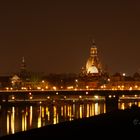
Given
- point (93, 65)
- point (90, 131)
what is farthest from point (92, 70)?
point (90, 131)

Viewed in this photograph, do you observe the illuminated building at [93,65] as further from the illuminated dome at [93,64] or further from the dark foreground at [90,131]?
the dark foreground at [90,131]

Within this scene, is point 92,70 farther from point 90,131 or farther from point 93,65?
point 90,131

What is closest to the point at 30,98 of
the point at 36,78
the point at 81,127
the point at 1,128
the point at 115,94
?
the point at 115,94

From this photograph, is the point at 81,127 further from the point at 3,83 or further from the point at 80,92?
the point at 3,83

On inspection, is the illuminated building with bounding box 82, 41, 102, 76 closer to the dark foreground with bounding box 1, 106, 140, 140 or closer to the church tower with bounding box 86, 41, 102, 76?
the church tower with bounding box 86, 41, 102, 76

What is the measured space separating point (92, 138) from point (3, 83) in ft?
348

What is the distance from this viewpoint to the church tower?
476ft

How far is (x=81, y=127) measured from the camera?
2589 cm

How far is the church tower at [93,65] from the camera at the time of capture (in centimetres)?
14500

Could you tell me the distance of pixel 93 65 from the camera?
151m

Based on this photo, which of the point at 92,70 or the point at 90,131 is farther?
the point at 92,70

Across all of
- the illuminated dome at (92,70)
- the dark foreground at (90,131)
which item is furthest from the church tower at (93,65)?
the dark foreground at (90,131)

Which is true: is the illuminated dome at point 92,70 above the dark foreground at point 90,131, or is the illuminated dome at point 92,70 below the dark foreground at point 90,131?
above

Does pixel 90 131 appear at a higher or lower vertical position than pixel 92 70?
lower
